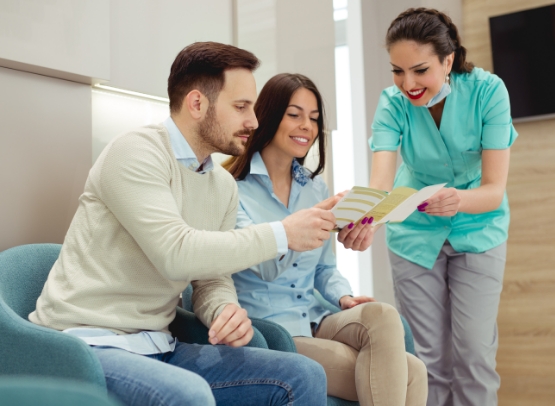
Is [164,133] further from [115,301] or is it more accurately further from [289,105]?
[289,105]

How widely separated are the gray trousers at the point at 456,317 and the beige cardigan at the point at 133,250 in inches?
48.6

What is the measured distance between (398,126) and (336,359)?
3.58ft

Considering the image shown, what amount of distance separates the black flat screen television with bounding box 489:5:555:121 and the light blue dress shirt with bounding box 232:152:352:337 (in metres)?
1.93

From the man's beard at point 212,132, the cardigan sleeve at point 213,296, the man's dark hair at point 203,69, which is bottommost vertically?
the cardigan sleeve at point 213,296

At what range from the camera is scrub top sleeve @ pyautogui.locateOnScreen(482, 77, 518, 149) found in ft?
7.58

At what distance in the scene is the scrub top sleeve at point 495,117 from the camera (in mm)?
2311

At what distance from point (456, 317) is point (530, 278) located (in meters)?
1.28

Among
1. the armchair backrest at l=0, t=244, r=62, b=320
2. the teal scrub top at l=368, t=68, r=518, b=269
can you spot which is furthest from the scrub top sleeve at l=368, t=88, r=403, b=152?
the armchair backrest at l=0, t=244, r=62, b=320

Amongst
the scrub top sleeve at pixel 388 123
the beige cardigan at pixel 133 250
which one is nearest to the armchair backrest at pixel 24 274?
the beige cardigan at pixel 133 250

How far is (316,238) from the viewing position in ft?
5.08

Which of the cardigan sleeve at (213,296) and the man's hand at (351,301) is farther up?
the cardigan sleeve at (213,296)

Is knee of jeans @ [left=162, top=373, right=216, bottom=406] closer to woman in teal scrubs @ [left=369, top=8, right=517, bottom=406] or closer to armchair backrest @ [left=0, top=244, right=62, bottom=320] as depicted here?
Result: armchair backrest @ [left=0, top=244, right=62, bottom=320]

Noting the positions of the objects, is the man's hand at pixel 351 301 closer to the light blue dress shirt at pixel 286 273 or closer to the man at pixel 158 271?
the light blue dress shirt at pixel 286 273

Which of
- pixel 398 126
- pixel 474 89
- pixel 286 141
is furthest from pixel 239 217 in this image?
pixel 474 89
